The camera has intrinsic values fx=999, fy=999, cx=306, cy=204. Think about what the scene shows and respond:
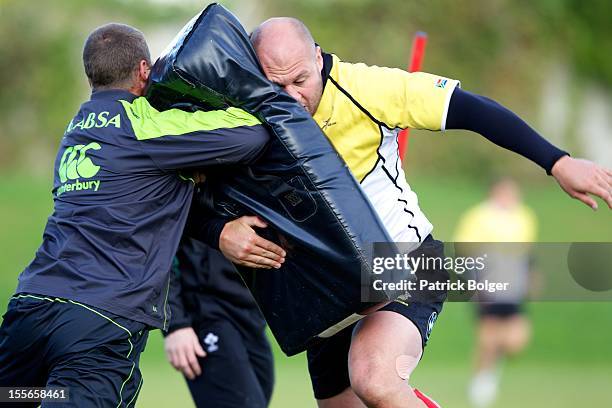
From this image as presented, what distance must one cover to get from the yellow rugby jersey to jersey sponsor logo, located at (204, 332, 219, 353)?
1453 mm

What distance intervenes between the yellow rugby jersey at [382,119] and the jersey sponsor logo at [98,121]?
2.74 ft

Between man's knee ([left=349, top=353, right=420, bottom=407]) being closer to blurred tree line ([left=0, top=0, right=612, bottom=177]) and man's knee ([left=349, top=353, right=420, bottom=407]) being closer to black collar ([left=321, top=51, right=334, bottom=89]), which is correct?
black collar ([left=321, top=51, right=334, bottom=89])

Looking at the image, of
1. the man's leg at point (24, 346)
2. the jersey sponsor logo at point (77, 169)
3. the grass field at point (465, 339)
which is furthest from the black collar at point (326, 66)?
the grass field at point (465, 339)

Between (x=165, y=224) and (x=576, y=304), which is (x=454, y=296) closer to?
(x=165, y=224)

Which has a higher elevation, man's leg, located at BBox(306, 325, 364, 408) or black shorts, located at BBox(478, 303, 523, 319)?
man's leg, located at BBox(306, 325, 364, 408)

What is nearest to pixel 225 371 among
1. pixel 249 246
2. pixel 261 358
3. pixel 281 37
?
pixel 261 358

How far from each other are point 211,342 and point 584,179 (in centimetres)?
232

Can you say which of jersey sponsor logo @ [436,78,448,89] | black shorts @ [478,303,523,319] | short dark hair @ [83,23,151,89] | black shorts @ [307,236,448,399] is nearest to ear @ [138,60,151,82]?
short dark hair @ [83,23,151,89]

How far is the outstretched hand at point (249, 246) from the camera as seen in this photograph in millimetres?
4152

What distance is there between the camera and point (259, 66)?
4121mm

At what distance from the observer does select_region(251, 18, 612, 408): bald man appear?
397cm

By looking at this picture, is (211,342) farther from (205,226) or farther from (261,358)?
(205,226)

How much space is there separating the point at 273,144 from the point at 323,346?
1.19 meters

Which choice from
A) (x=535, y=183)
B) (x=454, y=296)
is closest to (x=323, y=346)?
(x=454, y=296)
